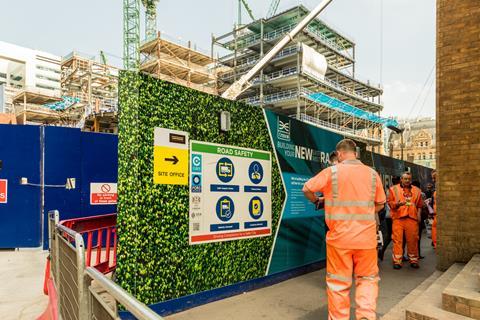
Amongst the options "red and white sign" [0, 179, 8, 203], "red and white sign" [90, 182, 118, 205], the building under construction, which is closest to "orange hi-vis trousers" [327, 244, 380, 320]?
"red and white sign" [90, 182, 118, 205]

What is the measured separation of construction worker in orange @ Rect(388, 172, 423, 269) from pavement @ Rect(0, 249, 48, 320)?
6.40 meters

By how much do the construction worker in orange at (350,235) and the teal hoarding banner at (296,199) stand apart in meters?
2.27

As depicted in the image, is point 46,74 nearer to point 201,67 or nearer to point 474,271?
point 201,67

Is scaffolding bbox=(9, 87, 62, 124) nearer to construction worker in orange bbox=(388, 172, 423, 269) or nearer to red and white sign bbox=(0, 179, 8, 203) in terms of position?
red and white sign bbox=(0, 179, 8, 203)

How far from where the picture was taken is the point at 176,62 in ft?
197

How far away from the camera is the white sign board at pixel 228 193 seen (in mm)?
4516

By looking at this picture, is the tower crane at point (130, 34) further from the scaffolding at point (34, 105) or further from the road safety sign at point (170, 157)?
the road safety sign at point (170, 157)

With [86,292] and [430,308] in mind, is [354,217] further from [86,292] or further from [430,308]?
[86,292]

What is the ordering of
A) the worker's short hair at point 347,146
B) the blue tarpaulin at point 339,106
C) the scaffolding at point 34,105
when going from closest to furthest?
the worker's short hair at point 347,146 → the scaffolding at point 34,105 → the blue tarpaulin at point 339,106

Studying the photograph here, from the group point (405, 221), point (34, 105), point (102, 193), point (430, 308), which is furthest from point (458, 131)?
point (34, 105)

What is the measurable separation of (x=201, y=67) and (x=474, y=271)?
62.7 m

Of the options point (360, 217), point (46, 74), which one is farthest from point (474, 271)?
point (46, 74)

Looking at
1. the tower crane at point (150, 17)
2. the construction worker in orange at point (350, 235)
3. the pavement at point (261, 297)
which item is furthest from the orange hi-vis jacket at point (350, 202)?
the tower crane at point (150, 17)

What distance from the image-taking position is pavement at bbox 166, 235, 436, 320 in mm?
4219
